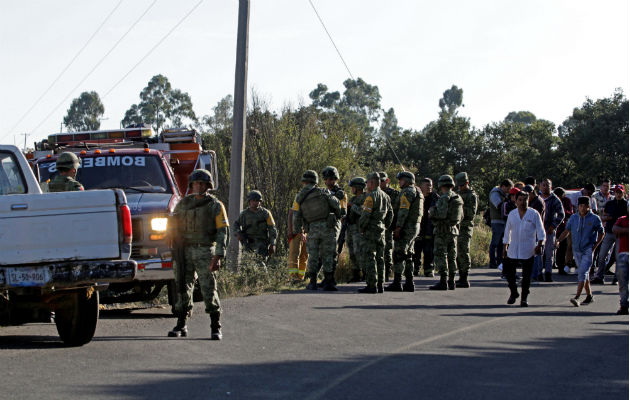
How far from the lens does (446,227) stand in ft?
48.5

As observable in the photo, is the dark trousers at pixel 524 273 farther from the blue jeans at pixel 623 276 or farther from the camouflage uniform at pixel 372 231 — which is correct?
the camouflage uniform at pixel 372 231

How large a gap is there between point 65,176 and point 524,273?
6.57 metres

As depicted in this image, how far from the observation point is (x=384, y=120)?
129875 mm

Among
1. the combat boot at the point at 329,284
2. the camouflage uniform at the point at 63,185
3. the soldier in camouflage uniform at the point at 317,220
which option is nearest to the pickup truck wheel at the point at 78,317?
the camouflage uniform at the point at 63,185

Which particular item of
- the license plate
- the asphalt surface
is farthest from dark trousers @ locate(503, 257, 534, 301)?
the license plate

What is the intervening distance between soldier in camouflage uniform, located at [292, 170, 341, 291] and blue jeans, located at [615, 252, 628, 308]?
434 centimetres

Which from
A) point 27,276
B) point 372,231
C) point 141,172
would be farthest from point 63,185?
point 372,231

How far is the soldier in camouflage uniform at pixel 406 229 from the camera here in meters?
14.6

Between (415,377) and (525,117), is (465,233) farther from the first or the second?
(525,117)

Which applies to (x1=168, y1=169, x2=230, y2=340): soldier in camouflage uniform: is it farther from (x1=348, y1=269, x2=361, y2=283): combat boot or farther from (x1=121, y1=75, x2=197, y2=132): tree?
(x1=121, y1=75, x2=197, y2=132): tree

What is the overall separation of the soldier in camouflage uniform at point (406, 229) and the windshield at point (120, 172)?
13.6 feet

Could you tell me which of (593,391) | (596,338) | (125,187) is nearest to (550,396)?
(593,391)

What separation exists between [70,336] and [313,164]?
1390cm

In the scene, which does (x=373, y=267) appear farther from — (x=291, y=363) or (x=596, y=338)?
(x=291, y=363)
